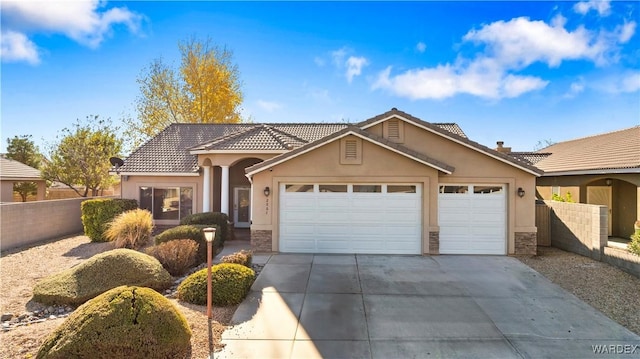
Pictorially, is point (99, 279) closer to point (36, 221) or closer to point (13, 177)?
point (36, 221)

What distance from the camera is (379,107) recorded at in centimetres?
2122

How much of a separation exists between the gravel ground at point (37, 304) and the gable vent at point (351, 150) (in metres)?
6.48

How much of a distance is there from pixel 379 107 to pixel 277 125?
283 inches

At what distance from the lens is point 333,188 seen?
11422mm

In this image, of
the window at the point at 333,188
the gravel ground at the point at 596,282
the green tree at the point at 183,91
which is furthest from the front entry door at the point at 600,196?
the green tree at the point at 183,91

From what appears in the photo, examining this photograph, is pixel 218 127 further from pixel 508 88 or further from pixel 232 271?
pixel 508 88

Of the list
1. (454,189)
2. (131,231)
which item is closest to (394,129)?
(454,189)

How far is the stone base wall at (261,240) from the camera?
37.3 ft

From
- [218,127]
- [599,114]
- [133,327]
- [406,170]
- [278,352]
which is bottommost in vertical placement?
[278,352]

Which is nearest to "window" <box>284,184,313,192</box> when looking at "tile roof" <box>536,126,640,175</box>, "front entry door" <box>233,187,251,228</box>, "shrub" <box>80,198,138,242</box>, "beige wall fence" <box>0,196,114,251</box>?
"front entry door" <box>233,187,251,228</box>

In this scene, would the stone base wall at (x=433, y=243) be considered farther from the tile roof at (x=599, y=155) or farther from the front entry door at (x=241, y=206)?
the front entry door at (x=241, y=206)

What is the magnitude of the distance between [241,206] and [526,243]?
13.7 meters

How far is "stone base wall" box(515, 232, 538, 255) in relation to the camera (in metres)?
11.1

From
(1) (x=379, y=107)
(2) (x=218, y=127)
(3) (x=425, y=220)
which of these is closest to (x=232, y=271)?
(3) (x=425, y=220)
